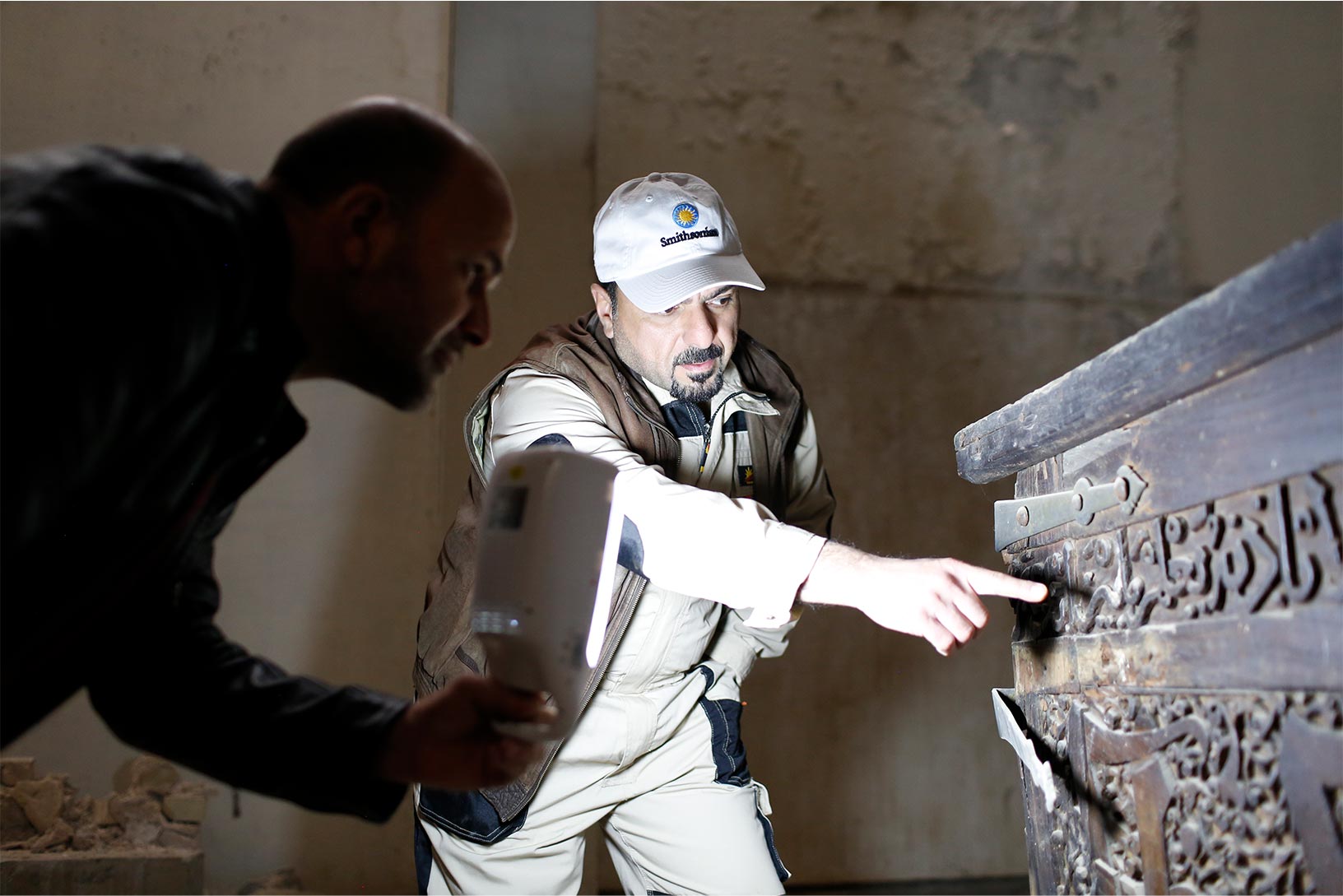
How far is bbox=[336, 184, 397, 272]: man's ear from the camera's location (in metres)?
0.85

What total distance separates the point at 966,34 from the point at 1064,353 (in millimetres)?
1019

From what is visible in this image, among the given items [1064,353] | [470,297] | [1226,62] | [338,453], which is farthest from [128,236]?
[1226,62]

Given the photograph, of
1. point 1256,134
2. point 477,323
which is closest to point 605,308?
point 477,323

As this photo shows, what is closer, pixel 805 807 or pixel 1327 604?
pixel 1327 604

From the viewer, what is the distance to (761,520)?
1.20 meters

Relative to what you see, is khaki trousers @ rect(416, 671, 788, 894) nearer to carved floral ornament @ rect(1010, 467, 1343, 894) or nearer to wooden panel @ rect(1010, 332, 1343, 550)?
carved floral ornament @ rect(1010, 467, 1343, 894)

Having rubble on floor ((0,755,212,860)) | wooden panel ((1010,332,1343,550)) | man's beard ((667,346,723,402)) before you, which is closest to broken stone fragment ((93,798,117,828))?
rubble on floor ((0,755,212,860))

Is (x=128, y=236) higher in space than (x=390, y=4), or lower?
lower

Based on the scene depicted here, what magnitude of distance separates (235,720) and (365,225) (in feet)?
1.53

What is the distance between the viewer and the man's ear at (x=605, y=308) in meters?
1.71

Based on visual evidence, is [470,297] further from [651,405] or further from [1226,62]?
[1226,62]

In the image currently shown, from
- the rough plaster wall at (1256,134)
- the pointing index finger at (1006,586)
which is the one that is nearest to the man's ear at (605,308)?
the pointing index finger at (1006,586)

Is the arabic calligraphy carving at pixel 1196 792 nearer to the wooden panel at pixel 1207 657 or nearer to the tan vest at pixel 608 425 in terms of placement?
the wooden panel at pixel 1207 657

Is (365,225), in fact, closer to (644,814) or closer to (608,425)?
(608,425)
